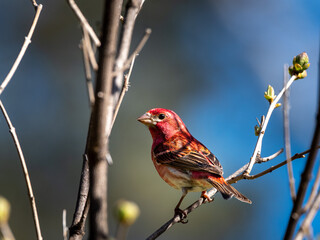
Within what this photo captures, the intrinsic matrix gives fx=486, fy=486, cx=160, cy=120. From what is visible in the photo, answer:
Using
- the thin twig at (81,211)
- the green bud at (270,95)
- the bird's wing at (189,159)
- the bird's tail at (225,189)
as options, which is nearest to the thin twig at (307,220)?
the thin twig at (81,211)

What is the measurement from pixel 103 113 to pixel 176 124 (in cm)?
396

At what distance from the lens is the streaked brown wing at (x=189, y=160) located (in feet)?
15.7

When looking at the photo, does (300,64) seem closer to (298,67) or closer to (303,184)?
(298,67)

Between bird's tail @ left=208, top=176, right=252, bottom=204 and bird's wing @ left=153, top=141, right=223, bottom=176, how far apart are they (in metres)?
0.10

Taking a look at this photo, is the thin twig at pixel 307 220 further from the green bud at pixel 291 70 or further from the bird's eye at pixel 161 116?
the bird's eye at pixel 161 116

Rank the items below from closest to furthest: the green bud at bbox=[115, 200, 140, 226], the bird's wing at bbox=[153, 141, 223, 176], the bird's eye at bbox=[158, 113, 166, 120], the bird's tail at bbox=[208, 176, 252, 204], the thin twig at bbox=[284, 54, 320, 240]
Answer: the green bud at bbox=[115, 200, 140, 226] → the thin twig at bbox=[284, 54, 320, 240] → the bird's tail at bbox=[208, 176, 252, 204] → the bird's wing at bbox=[153, 141, 223, 176] → the bird's eye at bbox=[158, 113, 166, 120]

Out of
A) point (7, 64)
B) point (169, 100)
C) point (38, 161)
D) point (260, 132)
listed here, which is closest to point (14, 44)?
point (7, 64)

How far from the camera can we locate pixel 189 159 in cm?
502

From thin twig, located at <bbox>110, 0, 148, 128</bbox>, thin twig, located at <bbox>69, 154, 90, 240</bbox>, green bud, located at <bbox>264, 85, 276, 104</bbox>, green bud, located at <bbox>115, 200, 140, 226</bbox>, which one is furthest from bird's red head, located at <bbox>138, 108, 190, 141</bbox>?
green bud, located at <bbox>115, 200, 140, 226</bbox>

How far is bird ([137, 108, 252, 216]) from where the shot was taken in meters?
4.59

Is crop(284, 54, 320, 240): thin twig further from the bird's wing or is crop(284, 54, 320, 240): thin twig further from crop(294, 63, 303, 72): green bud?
the bird's wing

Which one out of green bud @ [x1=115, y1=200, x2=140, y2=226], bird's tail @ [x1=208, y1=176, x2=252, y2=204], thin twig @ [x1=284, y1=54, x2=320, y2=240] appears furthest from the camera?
bird's tail @ [x1=208, y1=176, x2=252, y2=204]

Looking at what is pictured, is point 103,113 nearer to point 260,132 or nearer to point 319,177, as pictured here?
point 319,177

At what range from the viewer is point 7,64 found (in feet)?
35.1
